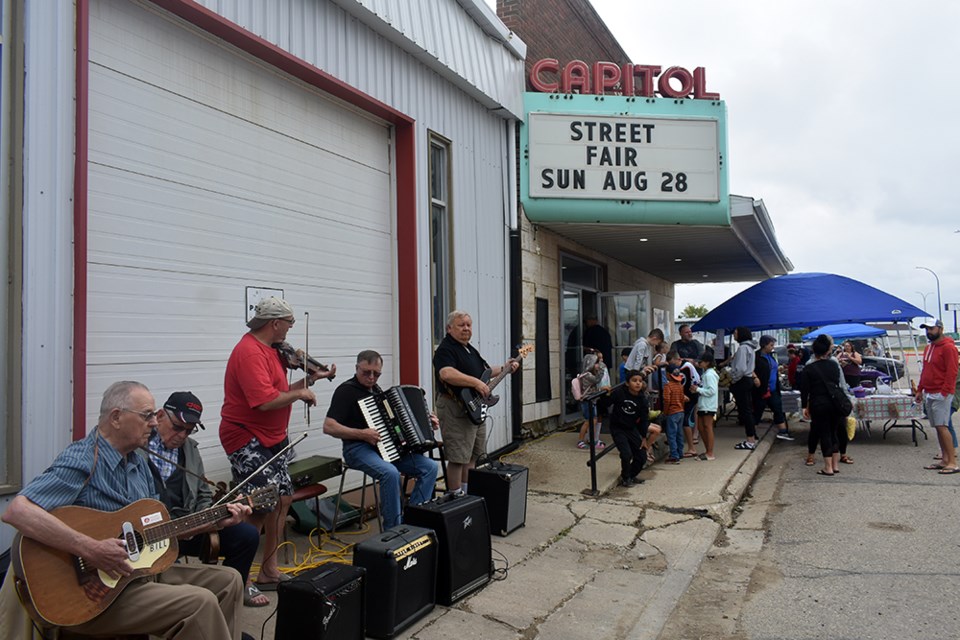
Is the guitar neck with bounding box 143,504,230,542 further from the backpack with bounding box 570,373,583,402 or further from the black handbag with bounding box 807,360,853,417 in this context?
the black handbag with bounding box 807,360,853,417

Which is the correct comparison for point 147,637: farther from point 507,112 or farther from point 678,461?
point 507,112

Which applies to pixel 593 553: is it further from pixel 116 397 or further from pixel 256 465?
pixel 116 397

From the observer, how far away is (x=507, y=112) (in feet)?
30.8

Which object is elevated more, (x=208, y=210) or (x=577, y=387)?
(x=208, y=210)

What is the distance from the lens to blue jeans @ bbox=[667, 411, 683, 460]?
28.9 feet

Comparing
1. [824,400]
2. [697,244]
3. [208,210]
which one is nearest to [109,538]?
[208,210]

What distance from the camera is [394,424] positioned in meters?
5.11

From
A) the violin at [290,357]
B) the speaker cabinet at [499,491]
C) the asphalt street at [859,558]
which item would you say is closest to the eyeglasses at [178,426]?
the violin at [290,357]

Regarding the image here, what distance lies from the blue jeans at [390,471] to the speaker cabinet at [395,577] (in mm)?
829

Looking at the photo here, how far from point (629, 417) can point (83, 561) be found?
5.64 meters

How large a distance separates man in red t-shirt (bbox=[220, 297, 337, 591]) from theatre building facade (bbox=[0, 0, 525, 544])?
86cm

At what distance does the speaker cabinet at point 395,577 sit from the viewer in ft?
12.3

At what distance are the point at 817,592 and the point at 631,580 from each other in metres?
1.24

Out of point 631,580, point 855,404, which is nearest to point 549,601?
point 631,580
